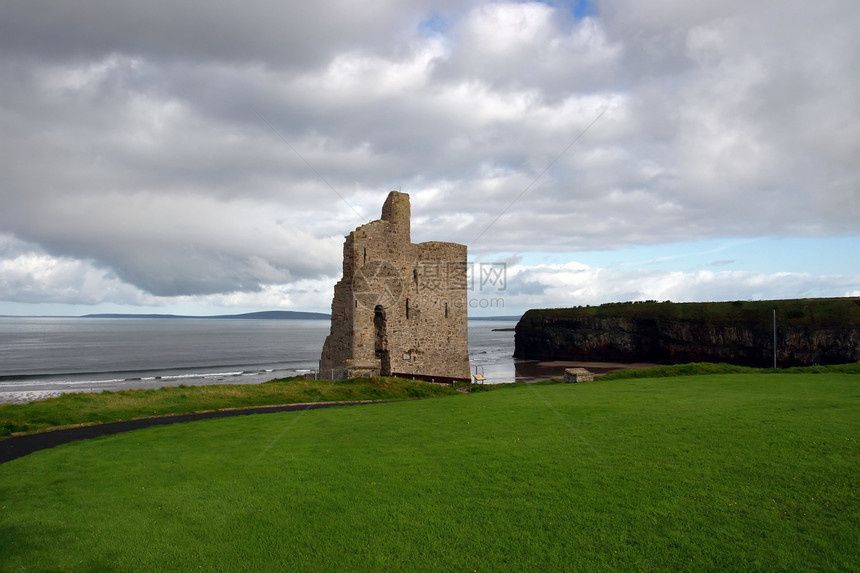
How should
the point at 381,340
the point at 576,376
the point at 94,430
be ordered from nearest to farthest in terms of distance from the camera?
1. the point at 94,430
2. the point at 576,376
3. the point at 381,340

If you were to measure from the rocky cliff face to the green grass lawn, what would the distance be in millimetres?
37814

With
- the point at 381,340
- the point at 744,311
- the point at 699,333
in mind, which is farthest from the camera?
the point at 699,333

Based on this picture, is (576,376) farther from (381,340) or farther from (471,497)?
(471,497)

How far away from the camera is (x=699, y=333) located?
48906 mm

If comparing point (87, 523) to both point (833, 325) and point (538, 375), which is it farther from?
point (833, 325)

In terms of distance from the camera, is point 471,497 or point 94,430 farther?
point 94,430

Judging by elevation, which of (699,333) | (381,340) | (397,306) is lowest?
(699,333)

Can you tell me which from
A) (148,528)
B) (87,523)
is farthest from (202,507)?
(87,523)

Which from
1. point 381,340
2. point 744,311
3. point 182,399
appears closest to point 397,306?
point 381,340

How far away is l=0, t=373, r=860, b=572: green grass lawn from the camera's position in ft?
16.2

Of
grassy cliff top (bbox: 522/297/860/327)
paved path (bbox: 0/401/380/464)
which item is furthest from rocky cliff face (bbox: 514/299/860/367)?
paved path (bbox: 0/401/380/464)

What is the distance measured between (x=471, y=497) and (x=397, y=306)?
55.0 ft

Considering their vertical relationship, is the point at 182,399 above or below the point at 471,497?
below

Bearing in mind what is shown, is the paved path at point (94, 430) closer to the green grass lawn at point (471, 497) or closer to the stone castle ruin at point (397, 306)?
the green grass lawn at point (471, 497)
